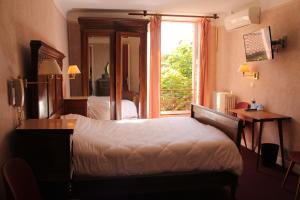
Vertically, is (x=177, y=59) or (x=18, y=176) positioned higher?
(x=177, y=59)

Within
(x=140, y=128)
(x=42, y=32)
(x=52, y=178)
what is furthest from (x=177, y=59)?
(x=52, y=178)

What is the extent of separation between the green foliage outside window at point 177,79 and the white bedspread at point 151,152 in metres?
2.76

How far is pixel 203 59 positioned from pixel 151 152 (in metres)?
3.41

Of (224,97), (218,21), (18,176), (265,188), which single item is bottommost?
(265,188)

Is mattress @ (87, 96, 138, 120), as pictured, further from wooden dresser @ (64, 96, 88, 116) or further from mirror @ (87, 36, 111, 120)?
wooden dresser @ (64, 96, 88, 116)

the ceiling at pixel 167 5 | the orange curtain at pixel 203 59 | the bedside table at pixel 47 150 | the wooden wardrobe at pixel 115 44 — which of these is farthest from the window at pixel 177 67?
the bedside table at pixel 47 150

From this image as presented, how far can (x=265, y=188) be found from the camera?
112 inches

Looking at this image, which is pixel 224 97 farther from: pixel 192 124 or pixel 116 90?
pixel 116 90

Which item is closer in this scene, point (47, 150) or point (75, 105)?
point (47, 150)

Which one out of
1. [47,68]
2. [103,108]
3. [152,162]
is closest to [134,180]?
[152,162]

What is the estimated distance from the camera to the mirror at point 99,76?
4.57 meters

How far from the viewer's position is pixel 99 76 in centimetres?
462

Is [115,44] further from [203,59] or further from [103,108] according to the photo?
[203,59]

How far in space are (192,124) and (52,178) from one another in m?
1.89
